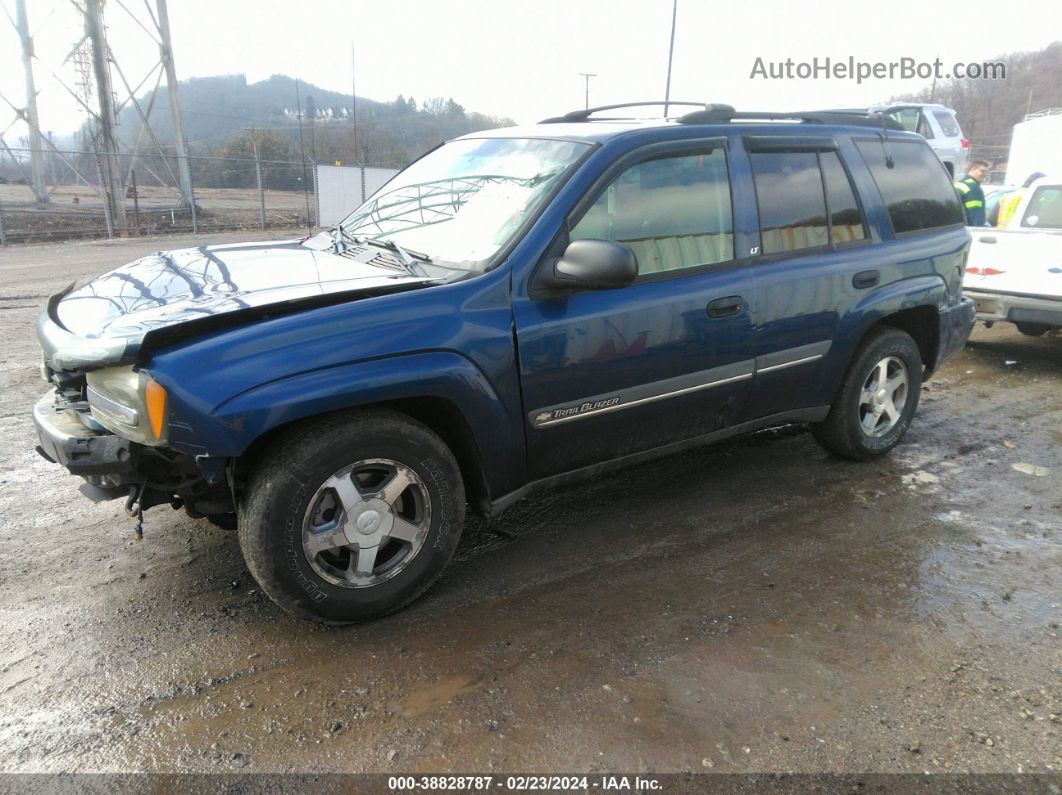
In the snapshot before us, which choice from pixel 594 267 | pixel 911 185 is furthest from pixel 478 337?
pixel 911 185

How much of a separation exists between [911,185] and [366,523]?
12.4 feet

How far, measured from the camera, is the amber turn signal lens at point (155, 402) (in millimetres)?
2525

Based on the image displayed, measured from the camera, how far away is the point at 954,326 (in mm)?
4863

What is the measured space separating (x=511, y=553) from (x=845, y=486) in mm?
2074

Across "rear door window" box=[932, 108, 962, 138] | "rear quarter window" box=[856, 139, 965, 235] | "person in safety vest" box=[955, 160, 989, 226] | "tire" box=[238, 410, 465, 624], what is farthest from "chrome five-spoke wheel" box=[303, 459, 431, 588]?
"rear door window" box=[932, 108, 962, 138]

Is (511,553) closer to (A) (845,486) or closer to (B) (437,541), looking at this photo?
(B) (437,541)

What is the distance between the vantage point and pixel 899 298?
14.5ft

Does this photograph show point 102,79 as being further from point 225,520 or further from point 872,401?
point 872,401

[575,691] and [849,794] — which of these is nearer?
[849,794]

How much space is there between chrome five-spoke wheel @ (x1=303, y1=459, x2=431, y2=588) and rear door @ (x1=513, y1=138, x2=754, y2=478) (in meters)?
0.55

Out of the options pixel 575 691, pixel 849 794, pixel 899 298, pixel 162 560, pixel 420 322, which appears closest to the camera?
pixel 849 794

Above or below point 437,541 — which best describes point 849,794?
below

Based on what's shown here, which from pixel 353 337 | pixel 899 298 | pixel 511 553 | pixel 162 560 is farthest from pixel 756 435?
pixel 162 560

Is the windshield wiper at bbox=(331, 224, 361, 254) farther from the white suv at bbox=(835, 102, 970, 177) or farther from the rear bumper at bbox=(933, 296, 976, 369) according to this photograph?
the white suv at bbox=(835, 102, 970, 177)
